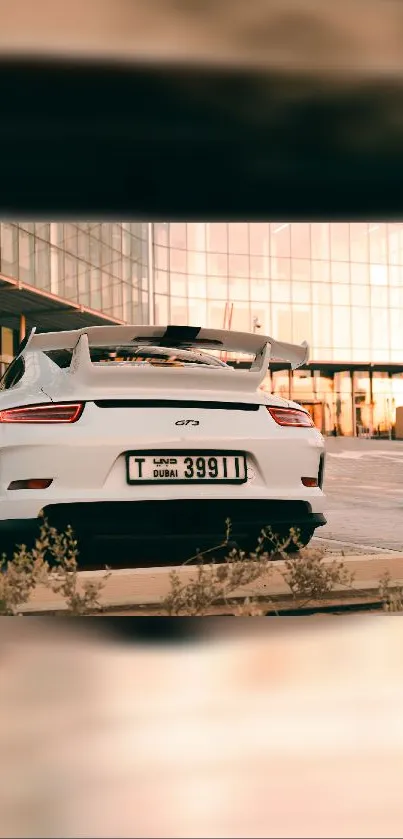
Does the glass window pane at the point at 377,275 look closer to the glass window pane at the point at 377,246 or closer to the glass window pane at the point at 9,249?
the glass window pane at the point at 377,246

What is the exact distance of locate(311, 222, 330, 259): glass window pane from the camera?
60.8 metres

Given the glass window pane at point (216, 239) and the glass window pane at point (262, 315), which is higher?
the glass window pane at point (216, 239)

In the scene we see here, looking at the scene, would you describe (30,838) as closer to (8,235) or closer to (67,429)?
(67,429)

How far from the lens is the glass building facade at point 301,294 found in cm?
5697

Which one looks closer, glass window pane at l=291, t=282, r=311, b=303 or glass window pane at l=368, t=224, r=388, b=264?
glass window pane at l=291, t=282, r=311, b=303

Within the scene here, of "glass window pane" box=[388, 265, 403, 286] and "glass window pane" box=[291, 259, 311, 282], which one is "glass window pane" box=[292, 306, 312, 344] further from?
"glass window pane" box=[388, 265, 403, 286]

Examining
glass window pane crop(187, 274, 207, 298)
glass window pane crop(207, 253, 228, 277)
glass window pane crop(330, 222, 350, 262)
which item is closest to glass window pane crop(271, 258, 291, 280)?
glass window pane crop(330, 222, 350, 262)

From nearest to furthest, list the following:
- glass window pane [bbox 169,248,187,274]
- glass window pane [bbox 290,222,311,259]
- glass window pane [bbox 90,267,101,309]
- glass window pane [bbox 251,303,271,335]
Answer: glass window pane [bbox 90,267,101,309] < glass window pane [bbox 169,248,187,274] < glass window pane [bbox 251,303,271,335] < glass window pane [bbox 290,222,311,259]

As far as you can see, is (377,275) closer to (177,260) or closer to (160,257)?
(177,260)

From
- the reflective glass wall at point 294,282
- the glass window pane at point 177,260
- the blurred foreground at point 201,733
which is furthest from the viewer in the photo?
the reflective glass wall at point 294,282

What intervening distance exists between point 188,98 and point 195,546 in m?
5.51

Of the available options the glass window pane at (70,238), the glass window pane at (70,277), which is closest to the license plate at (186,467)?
the glass window pane at (70,238)

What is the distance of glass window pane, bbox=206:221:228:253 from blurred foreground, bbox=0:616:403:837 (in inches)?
2148

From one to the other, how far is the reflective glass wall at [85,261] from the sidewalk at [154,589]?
27.0 m
